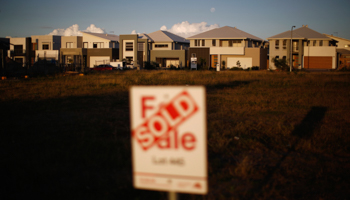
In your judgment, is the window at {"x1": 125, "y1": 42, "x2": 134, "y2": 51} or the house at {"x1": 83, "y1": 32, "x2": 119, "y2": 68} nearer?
the window at {"x1": 125, "y1": 42, "x2": 134, "y2": 51}

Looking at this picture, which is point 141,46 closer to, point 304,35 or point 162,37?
point 162,37

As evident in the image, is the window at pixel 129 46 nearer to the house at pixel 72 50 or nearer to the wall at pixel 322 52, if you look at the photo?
the house at pixel 72 50

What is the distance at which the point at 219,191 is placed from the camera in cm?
465

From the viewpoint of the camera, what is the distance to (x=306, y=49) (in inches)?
2430

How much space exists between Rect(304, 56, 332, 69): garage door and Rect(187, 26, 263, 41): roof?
11.7 m

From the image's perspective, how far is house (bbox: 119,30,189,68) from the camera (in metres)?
65.3

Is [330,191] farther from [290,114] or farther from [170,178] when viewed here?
[290,114]

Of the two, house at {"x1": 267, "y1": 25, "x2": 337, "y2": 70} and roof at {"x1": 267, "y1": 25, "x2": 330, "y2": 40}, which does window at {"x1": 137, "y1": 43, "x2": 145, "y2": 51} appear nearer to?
→ house at {"x1": 267, "y1": 25, "x2": 337, "y2": 70}

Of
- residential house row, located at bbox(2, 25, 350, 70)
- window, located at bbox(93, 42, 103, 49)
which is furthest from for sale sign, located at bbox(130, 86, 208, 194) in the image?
window, located at bbox(93, 42, 103, 49)

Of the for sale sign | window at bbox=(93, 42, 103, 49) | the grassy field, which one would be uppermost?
window at bbox=(93, 42, 103, 49)

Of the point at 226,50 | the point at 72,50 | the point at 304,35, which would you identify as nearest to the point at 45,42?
the point at 72,50

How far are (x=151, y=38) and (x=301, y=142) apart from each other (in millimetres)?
64502

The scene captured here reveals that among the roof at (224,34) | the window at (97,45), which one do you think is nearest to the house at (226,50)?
the roof at (224,34)

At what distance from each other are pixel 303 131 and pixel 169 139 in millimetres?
7092
